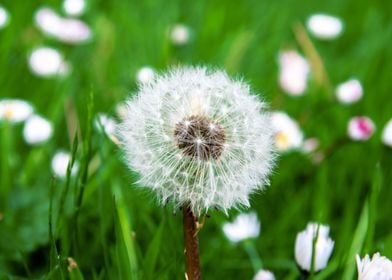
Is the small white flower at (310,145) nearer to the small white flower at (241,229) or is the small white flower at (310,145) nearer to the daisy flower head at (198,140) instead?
the small white flower at (241,229)

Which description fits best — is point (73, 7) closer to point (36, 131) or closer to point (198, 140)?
point (36, 131)

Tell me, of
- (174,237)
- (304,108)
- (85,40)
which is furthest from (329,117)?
(174,237)

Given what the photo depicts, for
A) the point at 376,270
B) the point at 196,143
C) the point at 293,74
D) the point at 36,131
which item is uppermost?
the point at 293,74

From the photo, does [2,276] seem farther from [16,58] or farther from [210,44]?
[210,44]

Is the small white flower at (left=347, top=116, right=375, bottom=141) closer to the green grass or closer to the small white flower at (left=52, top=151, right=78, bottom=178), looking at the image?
the green grass

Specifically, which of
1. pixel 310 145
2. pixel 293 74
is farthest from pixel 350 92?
pixel 293 74

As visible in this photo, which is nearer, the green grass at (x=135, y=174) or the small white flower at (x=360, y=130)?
the green grass at (x=135, y=174)

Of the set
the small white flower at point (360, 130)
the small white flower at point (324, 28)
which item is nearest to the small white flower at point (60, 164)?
the small white flower at point (360, 130)
